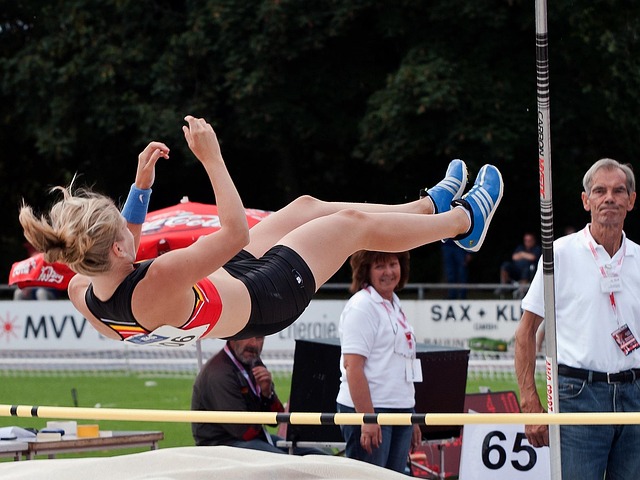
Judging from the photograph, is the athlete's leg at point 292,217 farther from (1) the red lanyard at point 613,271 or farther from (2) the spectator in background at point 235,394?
(2) the spectator in background at point 235,394

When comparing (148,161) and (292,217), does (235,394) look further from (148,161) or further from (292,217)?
(148,161)

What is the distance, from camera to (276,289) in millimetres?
4750

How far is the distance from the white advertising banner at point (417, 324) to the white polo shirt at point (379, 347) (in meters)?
7.74

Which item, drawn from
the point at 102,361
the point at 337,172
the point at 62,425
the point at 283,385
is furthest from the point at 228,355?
the point at 337,172

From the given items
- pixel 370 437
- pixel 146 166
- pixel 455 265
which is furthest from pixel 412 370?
pixel 455 265

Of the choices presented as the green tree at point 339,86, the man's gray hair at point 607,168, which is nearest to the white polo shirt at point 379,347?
the man's gray hair at point 607,168

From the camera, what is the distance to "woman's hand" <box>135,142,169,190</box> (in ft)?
15.8

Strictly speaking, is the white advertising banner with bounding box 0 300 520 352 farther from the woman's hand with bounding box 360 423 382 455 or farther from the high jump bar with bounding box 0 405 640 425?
the high jump bar with bounding box 0 405 640 425

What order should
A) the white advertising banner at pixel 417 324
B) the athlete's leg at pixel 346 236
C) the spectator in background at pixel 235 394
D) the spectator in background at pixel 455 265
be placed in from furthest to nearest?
the spectator in background at pixel 455 265
the white advertising banner at pixel 417 324
the spectator in background at pixel 235 394
the athlete's leg at pixel 346 236

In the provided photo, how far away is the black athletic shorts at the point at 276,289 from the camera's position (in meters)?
4.73

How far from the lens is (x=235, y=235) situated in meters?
4.40

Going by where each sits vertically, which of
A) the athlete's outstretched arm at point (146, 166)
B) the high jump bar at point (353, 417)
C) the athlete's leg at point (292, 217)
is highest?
the athlete's outstretched arm at point (146, 166)

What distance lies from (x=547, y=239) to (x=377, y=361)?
188cm

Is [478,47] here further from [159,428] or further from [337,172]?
[159,428]
